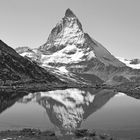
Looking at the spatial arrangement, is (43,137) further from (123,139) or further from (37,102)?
(37,102)

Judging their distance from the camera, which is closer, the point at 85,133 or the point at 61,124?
the point at 85,133

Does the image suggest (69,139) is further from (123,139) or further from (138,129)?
(138,129)

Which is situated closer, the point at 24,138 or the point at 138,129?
the point at 24,138

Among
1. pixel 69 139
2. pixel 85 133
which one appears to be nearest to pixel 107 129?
pixel 85 133

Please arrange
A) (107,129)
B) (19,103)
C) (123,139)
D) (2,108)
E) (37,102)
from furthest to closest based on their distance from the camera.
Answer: (37,102) → (19,103) → (2,108) → (107,129) → (123,139)

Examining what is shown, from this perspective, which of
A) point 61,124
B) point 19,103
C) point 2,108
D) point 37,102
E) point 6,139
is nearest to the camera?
point 6,139

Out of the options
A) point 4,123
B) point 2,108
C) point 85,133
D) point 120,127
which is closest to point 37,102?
point 2,108

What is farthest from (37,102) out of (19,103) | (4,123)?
(4,123)

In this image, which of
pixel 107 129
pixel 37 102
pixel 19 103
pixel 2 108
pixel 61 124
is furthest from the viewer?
Answer: pixel 37 102

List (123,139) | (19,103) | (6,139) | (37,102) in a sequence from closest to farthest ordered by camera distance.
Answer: (6,139) → (123,139) → (19,103) → (37,102)

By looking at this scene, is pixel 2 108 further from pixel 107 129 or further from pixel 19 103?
pixel 107 129
